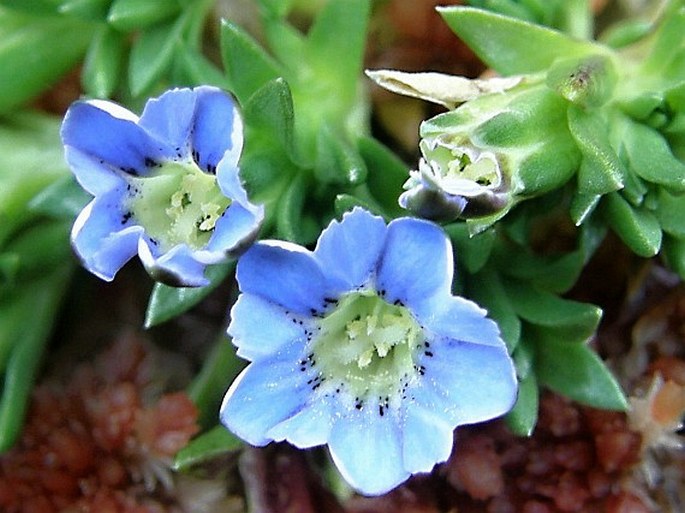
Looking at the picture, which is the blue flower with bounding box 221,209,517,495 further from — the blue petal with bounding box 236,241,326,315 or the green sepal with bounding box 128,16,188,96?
the green sepal with bounding box 128,16,188,96

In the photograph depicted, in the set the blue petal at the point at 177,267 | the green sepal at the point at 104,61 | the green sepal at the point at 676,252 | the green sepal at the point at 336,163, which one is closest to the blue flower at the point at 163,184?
the blue petal at the point at 177,267

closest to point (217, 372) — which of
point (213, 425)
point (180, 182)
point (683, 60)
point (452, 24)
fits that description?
point (213, 425)

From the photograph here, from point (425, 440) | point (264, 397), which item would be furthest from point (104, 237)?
point (425, 440)

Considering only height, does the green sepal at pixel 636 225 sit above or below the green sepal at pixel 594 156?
below

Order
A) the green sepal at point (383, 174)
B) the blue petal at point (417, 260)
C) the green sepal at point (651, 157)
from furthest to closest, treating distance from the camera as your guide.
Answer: the green sepal at point (383, 174) → the green sepal at point (651, 157) → the blue petal at point (417, 260)

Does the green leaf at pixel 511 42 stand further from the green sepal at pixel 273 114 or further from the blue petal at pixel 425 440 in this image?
the blue petal at pixel 425 440

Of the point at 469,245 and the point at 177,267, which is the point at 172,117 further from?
the point at 469,245
